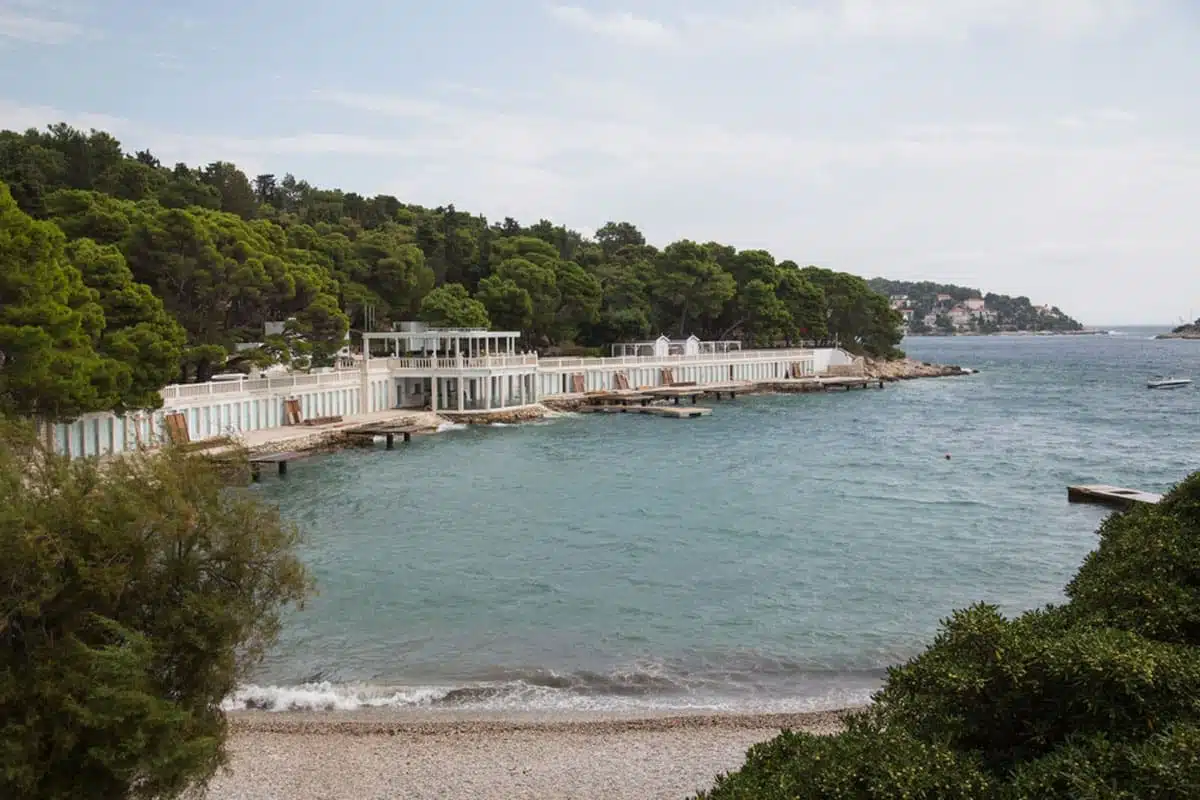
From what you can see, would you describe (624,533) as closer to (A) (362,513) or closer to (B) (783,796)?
(A) (362,513)

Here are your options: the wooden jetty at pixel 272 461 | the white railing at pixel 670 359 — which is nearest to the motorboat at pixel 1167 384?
the white railing at pixel 670 359

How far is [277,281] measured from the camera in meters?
45.1

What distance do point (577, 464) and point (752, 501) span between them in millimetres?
9547

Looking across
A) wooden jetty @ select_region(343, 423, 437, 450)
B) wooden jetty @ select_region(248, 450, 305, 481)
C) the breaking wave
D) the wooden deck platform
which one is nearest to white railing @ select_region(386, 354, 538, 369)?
wooden jetty @ select_region(343, 423, 437, 450)

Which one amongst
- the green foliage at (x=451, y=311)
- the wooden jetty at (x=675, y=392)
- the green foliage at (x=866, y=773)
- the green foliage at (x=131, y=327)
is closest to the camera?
the green foliage at (x=866, y=773)

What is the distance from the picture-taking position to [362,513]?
2850 centimetres

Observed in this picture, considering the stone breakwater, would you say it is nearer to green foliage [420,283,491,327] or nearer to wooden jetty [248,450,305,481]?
green foliage [420,283,491,327]

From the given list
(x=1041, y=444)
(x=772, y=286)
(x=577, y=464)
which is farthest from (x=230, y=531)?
(x=772, y=286)

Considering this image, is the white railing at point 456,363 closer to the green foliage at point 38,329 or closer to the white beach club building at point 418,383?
the white beach club building at point 418,383

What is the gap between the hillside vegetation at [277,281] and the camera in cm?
A: 2855

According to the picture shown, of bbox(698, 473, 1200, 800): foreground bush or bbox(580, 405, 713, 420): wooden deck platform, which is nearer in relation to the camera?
bbox(698, 473, 1200, 800): foreground bush

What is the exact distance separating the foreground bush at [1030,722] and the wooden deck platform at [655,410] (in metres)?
50.9

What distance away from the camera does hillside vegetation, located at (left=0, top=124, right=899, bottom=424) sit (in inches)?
1124

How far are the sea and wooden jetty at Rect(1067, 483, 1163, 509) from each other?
628 millimetres
